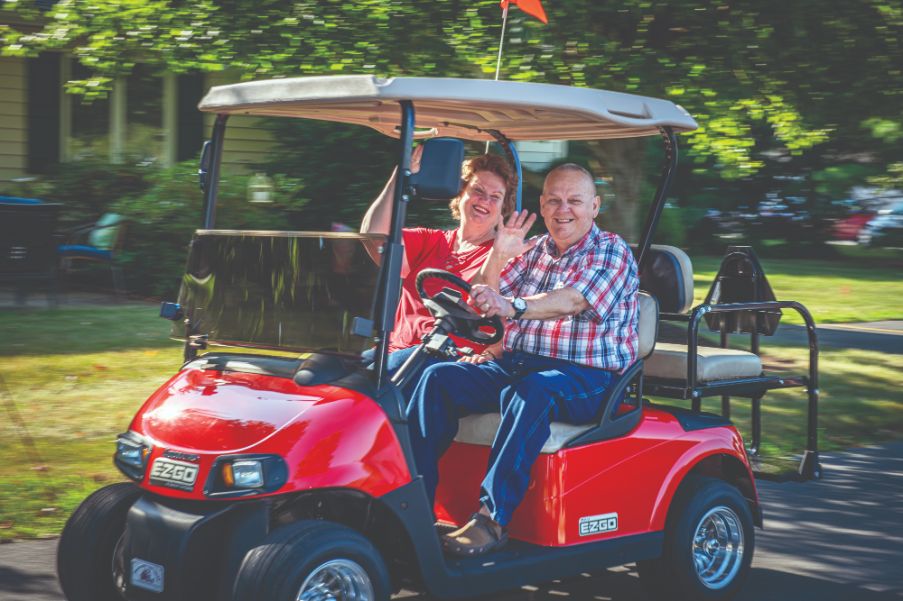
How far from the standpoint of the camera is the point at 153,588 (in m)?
3.67

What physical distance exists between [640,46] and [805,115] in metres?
1.56

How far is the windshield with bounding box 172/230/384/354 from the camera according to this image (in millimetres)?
4066

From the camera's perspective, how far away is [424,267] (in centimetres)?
524

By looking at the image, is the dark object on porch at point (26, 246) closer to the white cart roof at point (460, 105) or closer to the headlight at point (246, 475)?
the white cart roof at point (460, 105)

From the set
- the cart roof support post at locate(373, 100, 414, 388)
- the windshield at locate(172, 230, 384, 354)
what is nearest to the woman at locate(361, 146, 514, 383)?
the windshield at locate(172, 230, 384, 354)

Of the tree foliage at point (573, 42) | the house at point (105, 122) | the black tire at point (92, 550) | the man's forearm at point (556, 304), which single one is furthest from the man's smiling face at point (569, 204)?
the house at point (105, 122)

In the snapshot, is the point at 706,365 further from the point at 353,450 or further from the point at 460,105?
the point at 353,450

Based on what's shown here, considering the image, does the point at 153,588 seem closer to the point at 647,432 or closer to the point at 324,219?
the point at 647,432

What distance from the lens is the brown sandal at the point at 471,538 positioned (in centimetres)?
414

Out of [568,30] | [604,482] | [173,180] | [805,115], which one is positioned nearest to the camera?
[604,482]

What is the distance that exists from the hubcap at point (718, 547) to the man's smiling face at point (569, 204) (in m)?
1.21

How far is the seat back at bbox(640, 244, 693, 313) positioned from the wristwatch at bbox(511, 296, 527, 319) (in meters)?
1.14

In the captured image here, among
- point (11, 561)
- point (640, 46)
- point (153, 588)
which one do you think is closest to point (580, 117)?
point (153, 588)

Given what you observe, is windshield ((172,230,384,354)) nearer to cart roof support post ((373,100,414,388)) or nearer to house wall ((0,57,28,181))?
cart roof support post ((373,100,414,388))
